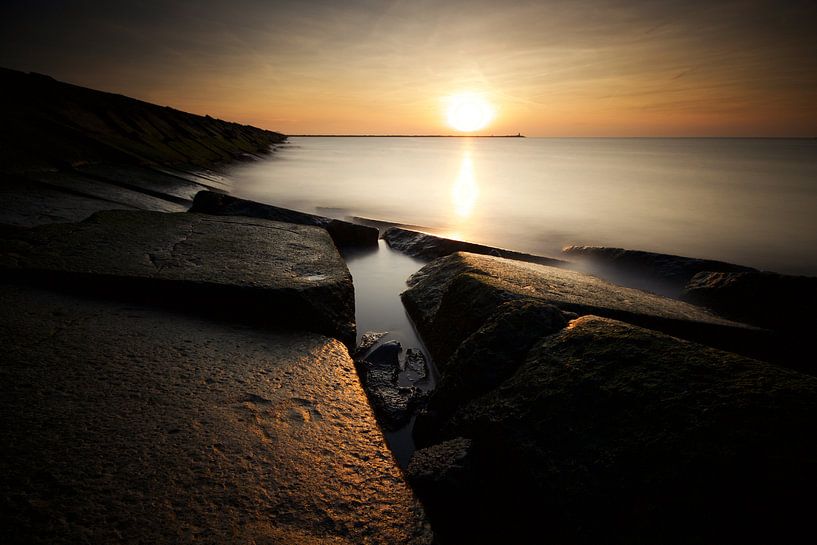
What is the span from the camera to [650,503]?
954 millimetres

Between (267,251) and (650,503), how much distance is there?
8.12ft

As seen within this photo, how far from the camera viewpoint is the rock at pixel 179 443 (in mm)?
910

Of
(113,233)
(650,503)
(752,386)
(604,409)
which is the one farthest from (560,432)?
(113,233)

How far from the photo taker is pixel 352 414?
1402 mm

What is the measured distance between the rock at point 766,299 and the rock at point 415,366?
2818 millimetres

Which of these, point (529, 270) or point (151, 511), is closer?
point (151, 511)

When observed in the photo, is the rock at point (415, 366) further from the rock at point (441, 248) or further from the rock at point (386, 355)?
the rock at point (441, 248)

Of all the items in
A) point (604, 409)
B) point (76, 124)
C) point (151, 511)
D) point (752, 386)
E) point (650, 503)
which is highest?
point (76, 124)

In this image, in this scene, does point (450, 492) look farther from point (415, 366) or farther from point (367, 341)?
point (367, 341)

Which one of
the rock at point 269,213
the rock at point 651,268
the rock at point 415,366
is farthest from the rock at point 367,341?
the rock at point 651,268

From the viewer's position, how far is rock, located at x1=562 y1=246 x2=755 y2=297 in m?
4.33

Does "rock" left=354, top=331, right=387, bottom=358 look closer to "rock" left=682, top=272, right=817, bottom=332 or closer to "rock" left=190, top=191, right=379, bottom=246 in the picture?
"rock" left=190, top=191, right=379, bottom=246

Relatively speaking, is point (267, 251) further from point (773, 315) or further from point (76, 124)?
point (76, 124)

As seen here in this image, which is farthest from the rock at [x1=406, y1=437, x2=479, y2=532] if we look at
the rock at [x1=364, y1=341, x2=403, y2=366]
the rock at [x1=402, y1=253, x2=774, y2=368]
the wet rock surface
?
the rock at [x1=364, y1=341, x2=403, y2=366]
